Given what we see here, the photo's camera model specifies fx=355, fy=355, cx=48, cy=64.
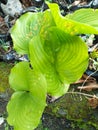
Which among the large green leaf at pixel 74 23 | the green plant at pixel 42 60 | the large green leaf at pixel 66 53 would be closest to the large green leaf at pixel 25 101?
the green plant at pixel 42 60

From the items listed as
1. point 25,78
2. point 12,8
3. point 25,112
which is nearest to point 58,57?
point 25,78

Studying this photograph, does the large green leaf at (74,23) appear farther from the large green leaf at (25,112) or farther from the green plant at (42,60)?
the large green leaf at (25,112)

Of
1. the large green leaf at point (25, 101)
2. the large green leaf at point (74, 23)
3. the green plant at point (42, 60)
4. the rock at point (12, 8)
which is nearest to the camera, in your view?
the large green leaf at point (74, 23)

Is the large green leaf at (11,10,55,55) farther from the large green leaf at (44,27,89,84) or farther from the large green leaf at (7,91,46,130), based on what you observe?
the large green leaf at (7,91,46,130)

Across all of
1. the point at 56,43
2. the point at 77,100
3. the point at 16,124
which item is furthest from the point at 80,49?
the point at 77,100

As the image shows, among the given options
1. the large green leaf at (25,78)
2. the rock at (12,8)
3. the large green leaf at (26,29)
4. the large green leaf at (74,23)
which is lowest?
the rock at (12,8)

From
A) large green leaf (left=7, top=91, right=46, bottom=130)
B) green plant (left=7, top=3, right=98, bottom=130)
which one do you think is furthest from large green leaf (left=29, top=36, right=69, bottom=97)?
large green leaf (left=7, top=91, right=46, bottom=130)

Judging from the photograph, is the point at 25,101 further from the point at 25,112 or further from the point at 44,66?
the point at 44,66

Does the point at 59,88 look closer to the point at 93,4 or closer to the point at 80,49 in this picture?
the point at 80,49
